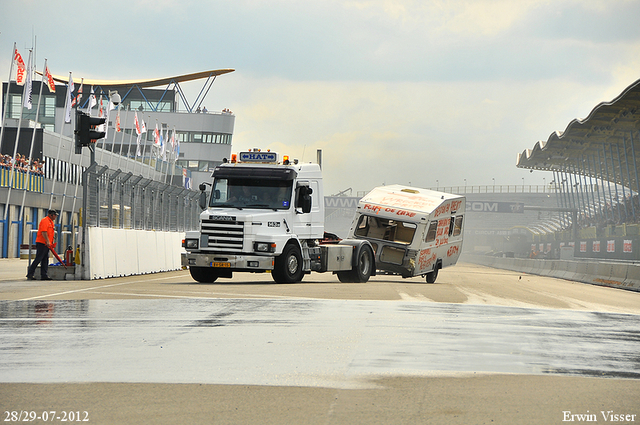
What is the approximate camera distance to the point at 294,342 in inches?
366

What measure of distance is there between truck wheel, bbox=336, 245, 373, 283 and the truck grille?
14.3ft

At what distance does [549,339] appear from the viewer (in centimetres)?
1005

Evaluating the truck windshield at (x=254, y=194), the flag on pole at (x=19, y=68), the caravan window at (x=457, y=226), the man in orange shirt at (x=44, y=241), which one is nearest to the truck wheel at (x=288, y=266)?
the truck windshield at (x=254, y=194)

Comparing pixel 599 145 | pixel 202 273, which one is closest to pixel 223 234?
pixel 202 273

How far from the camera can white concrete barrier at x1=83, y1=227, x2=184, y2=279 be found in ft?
71.7

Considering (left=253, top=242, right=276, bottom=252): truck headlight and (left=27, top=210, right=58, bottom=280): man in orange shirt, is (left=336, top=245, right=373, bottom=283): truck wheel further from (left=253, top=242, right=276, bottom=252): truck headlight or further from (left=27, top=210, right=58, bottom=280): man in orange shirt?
(left=27, top=210, right=58, bottom=280): man in orange shirt

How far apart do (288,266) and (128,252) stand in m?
6.27

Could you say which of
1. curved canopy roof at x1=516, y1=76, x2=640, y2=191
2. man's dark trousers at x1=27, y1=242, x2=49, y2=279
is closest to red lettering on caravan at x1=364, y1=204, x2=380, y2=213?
man's dark trousers at x1=27, y1=242, x2=49, y2=279

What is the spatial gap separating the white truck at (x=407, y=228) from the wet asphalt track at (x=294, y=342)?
37.8 ft

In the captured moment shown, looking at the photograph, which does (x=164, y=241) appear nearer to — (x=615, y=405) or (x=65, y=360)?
(x=65, y=360)

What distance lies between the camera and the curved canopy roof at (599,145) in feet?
179

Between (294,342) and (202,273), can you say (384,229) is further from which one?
(294,342)

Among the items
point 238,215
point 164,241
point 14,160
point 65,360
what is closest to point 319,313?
point 65,360

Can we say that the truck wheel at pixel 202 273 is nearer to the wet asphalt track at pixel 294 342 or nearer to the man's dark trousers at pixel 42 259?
the man's dark trousers at pixel 42 259
